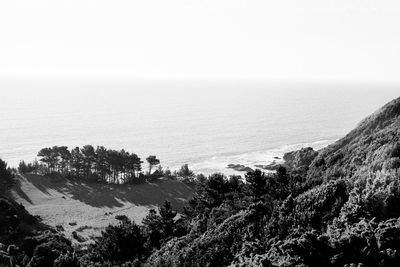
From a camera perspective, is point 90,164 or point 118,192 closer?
point 118,192

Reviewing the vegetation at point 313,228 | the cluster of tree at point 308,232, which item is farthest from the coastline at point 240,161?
the cluster of tree at point 308,232

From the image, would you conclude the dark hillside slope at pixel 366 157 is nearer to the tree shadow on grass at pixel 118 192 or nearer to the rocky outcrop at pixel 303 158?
the rocky outcrop at pixel 303 158

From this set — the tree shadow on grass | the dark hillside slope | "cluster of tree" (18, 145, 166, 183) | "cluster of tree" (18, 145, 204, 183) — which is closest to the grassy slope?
the tree shadow on grass

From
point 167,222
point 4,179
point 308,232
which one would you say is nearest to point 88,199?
point 4,179

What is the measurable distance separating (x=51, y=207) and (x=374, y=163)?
58.8m

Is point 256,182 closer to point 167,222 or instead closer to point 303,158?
point 167,222

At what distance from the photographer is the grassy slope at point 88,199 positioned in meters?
64.1

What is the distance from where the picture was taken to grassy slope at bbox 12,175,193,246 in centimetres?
6406

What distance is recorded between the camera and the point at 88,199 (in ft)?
251

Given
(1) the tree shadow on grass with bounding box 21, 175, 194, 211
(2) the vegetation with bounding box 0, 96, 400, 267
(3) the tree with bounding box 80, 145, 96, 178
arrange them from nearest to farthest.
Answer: (2) the vegetation with bounding box 0, 96, 400, 267 → (1) the tree shadow on grass with bounding box 21, 175, 194, 211 → (3) the tree with bounding box 80, 145, 96, 178

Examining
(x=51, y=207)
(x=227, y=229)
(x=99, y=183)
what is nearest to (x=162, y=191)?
(x=99, y=183)

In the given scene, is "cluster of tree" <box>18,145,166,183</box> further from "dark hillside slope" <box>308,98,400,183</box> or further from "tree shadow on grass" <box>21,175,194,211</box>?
"dark hillside slope" <box>308,98,400,183</box>

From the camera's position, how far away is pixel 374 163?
23109 mm

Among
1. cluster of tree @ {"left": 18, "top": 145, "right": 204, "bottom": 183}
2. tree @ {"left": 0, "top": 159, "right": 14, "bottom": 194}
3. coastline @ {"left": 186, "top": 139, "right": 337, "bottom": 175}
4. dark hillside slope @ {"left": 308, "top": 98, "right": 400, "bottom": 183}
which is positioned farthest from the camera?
coastline @ {"left": 186, "top": 139, "right": 337, "bottom": 175}
